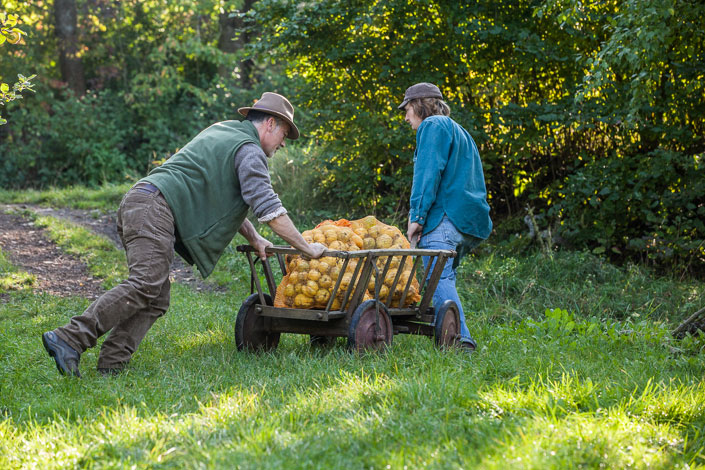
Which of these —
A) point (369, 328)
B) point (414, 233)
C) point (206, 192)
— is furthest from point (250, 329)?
point (414, 233)

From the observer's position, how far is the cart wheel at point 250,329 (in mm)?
5328

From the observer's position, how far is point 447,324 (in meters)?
5.41

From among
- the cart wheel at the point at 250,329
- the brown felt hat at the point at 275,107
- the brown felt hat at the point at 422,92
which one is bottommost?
the cart wheel at the point at 250,329

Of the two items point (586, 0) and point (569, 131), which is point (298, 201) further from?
point (586, 0)

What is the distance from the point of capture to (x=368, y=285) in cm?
530

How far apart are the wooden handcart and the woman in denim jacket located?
0.17m

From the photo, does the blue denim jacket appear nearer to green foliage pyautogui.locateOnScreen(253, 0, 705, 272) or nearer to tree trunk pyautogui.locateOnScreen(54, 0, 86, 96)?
green foliage pyautogui.locateOnScreen(253, 0, 705, 272)

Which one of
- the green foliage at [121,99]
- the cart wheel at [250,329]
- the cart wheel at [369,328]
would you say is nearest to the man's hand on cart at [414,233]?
the cart wheel at [369,328]

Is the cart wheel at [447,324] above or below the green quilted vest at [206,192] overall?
below

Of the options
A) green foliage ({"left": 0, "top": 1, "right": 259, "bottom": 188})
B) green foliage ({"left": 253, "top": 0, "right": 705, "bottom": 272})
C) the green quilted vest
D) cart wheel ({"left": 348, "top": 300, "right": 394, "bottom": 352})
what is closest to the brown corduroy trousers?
the green quilted vest

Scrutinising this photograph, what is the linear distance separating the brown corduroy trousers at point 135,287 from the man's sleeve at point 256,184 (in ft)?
1.78

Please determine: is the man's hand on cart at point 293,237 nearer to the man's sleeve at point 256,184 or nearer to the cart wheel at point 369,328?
the man's sleeve at point 256,184

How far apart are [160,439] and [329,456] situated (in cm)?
78

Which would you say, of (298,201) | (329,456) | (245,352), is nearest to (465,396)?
(329,456)
